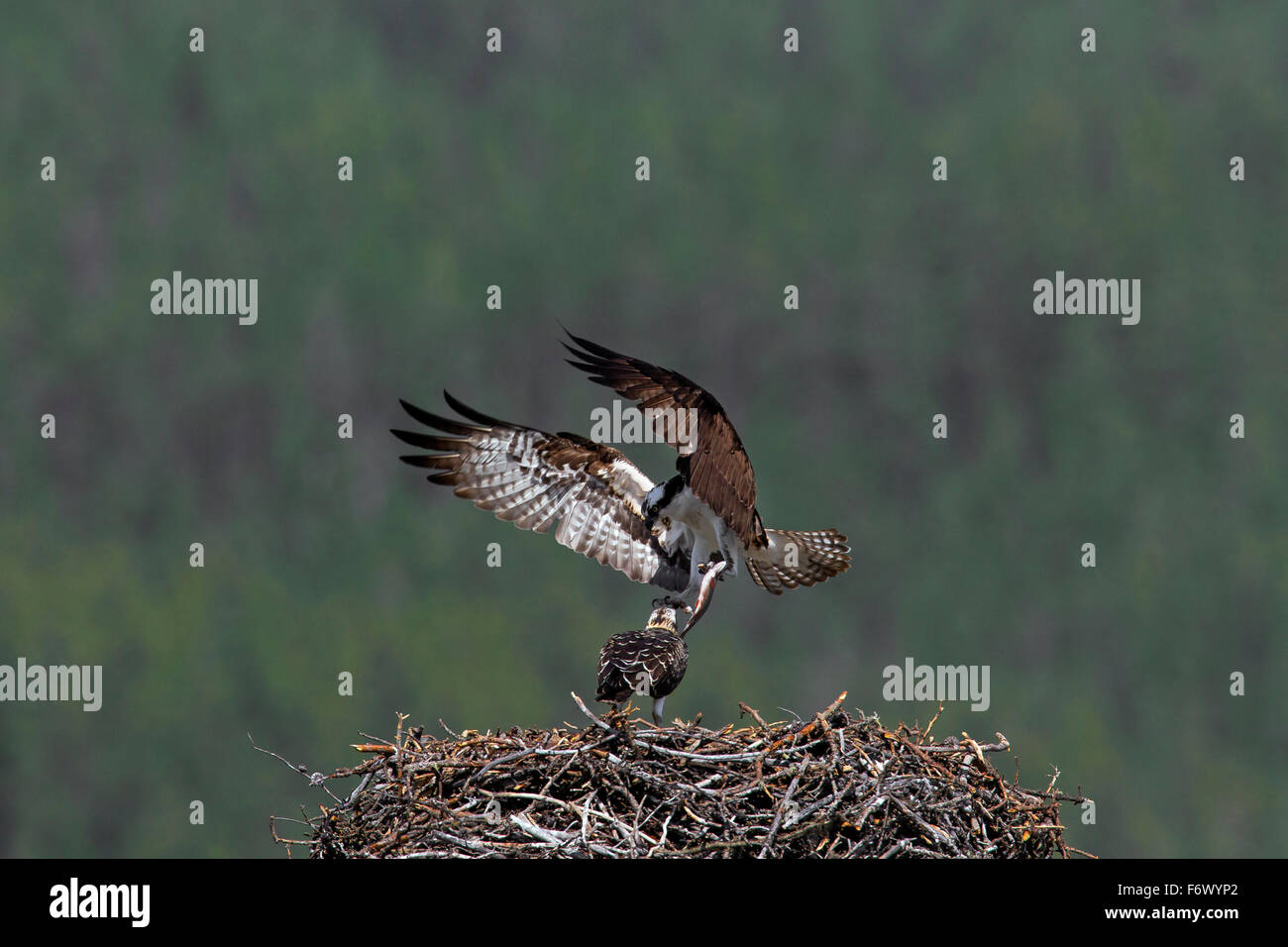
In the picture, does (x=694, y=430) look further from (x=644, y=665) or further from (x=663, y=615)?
(x=644, y=665)

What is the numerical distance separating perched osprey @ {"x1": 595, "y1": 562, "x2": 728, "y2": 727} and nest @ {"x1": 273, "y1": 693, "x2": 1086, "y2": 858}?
242mm

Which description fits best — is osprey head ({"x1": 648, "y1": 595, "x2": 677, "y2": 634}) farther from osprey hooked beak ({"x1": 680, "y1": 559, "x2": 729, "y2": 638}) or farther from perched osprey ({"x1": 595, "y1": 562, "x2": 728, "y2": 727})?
osprey hooked beak ({"x1": 680, "y1": 559, "x2": 729, "y2": 638})

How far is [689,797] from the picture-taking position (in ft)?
27.6

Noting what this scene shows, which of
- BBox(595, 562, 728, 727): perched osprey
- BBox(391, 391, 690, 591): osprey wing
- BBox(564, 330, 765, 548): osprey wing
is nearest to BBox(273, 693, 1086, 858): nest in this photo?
BBox(595, 562, 728, 727): perched osprey

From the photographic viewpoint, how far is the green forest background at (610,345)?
48.6m

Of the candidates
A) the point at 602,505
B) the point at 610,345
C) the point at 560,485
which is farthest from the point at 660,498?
the point at 610,345

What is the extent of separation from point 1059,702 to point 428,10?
110 feet

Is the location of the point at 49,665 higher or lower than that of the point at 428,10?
lower

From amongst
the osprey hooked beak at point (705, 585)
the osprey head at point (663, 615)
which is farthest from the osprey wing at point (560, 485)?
the osprey head at point (663, 615)

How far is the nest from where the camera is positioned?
827 cm

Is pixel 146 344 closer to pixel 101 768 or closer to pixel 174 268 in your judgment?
pixel 174 268

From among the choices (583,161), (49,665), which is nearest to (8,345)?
(49,665)

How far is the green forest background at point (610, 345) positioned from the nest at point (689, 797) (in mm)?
30839

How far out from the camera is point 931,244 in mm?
63875
